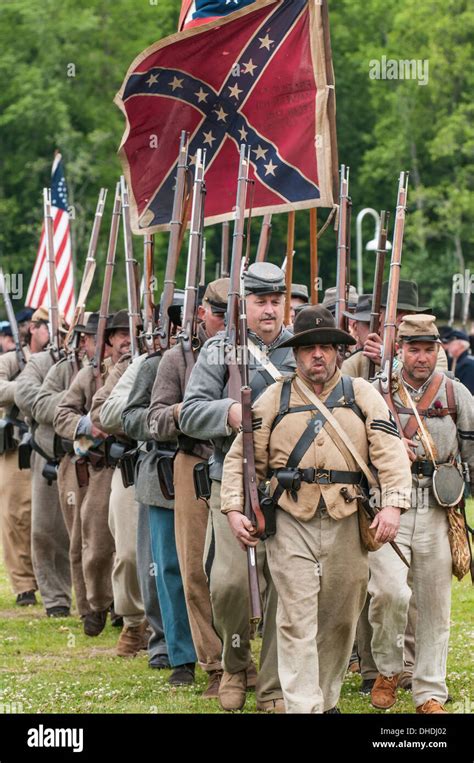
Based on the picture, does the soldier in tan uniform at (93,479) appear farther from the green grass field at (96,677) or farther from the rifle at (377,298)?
the rifle at (377,298)

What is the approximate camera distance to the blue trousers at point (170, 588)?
10.1 meters

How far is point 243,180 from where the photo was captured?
30.3 feet

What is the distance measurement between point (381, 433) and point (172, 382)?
2.05 m

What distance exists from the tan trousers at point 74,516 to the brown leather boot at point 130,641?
1173 mm

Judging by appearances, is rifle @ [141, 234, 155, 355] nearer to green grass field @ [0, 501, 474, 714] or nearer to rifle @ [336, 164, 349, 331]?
rifle @ [336, 164, 349, 331]

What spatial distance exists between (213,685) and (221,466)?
144 cm

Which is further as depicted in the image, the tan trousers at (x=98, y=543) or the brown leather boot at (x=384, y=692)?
the tan trousers at (x=98, y=543)

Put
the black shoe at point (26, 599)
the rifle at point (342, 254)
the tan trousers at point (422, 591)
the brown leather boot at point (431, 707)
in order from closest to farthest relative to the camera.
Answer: the brown leather boot at point (431, 707), the tan trousers at point (422, 591), the rifle at point (342, 254), the black shoe at point (26, 599)

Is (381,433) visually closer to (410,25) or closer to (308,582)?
(308,582)

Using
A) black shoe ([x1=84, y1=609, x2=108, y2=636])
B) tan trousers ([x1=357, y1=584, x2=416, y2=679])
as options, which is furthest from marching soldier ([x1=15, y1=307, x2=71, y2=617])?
tan trousers ([x1=357, y1=584, x2=416, y2=679])

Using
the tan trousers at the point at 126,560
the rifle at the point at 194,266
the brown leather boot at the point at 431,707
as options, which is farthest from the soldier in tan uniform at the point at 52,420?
the brown leather boot at the point at 431,707

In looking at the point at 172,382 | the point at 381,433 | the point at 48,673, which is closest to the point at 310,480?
the point at 381,433

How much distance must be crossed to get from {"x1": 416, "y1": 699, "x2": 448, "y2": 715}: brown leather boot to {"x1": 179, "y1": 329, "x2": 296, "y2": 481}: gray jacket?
164 centimetres

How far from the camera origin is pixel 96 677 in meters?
10.3
